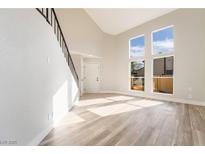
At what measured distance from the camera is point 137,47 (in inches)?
269

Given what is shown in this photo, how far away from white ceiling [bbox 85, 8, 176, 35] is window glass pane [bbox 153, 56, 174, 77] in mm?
2028

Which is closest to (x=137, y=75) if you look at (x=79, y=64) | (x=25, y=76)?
(x=79, y=64)

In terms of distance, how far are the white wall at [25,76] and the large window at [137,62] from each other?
511cm

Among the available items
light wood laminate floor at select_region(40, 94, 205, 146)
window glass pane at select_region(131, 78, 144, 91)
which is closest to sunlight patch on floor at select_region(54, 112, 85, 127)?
light wood laminate floor at select_region(40, 94, 205, 146)

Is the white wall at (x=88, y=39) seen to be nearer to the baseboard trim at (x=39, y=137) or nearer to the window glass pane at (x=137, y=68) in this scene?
the window glass pane at (x=137, y=68)

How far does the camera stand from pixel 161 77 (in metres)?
5.85

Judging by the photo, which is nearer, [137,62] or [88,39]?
[137,62]

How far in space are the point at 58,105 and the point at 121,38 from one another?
6095 millimetres

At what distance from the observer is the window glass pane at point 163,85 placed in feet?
18.0

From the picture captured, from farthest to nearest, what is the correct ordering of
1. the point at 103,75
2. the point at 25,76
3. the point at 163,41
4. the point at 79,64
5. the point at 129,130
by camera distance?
the point at 103,75, the point at 79,64, the point at 163,41, the point at 129,130, the point at 25,76

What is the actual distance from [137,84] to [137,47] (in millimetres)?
2045

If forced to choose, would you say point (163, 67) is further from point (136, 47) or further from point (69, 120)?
point (69, 120)

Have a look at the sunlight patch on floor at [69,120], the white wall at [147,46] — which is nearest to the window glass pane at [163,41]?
the white wall at [147,46]

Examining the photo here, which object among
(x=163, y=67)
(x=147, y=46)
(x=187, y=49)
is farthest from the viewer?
(x=147, y=46)
